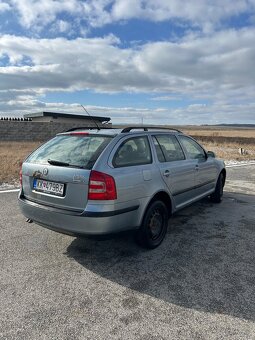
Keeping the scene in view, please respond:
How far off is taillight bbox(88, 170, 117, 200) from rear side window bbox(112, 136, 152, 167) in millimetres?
255

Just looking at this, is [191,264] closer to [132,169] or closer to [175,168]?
[132,169]

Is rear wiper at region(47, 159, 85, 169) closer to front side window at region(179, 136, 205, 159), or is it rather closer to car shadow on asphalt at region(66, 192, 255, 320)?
car shadow on asphalt at region(66, 192, 255, 320)

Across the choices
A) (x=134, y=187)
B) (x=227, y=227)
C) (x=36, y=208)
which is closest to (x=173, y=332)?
(x=134, y=187)

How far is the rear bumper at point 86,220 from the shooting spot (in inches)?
135

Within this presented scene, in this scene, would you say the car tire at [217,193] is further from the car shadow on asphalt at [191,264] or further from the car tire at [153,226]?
the car tire at [153,226]

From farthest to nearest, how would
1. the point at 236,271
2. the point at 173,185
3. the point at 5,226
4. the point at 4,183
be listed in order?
the point at 4,183, the point at 5,226, the point at 173,185, the point at 236,271

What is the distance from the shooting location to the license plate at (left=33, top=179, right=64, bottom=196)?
12.0ft

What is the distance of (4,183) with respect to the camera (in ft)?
28.1

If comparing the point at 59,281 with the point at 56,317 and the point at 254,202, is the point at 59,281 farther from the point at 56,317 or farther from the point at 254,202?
the point at 254,202

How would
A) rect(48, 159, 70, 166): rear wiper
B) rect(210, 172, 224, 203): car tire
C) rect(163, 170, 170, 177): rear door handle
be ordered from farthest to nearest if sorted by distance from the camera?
rect(210, 172, 224, 203): car tire → rect(163, 170, 170, 177): rear door handle → rect(48, 159, 70, 166): rear wiper

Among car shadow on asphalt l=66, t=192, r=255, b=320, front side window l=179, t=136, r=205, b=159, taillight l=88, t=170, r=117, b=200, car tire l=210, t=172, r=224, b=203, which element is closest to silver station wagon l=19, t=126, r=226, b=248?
taillight l=88, t=170, r=117, b=200

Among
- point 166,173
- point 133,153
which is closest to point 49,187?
point 133,153

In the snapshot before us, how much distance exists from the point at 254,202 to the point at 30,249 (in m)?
5.02

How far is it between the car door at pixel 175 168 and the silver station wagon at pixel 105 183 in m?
0.02
